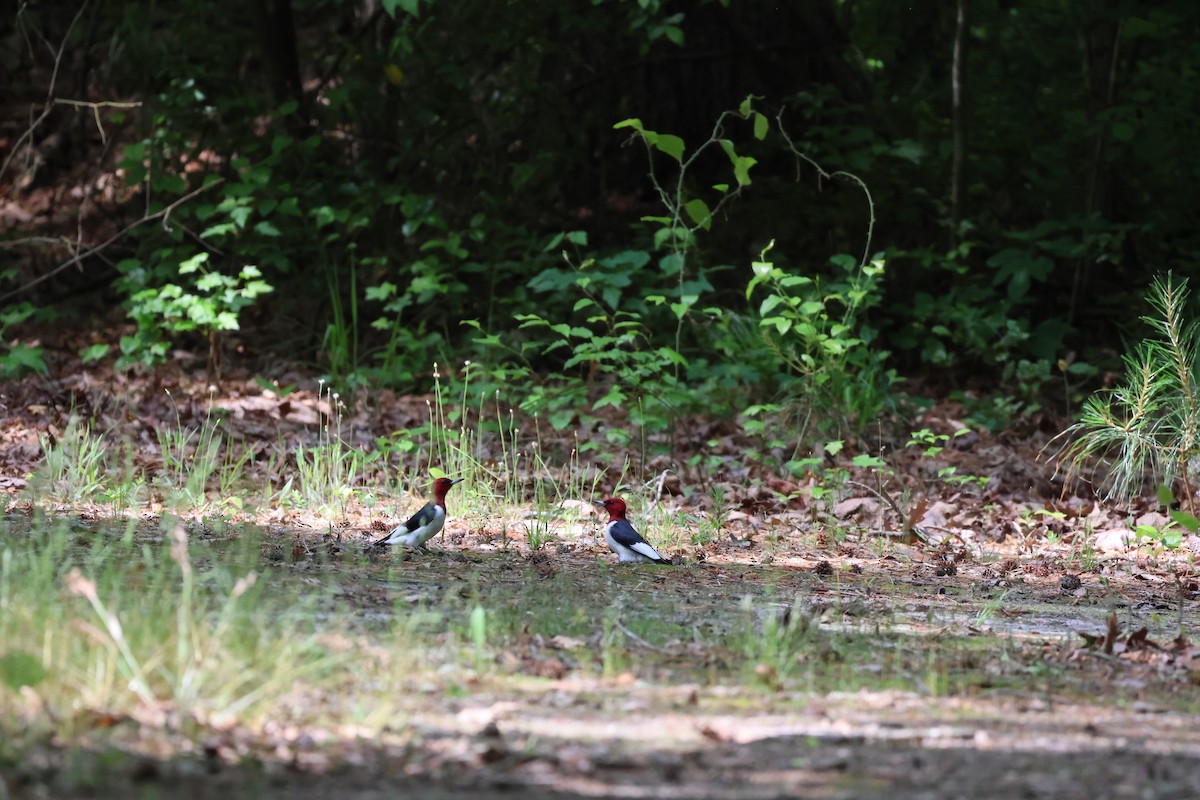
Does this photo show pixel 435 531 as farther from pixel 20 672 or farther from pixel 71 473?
pixel 20 672

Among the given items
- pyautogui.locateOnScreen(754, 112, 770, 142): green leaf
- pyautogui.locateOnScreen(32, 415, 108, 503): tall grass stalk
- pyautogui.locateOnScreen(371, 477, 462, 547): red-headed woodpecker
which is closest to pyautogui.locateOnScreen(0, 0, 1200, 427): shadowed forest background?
pyautogui.locateOnScreen(754, 112, 770, 142): green leaf

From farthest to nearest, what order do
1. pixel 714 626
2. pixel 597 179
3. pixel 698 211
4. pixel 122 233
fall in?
1. pixel 597 179
2. pixel 122 233
3. pixel 698 211
4. pixel 714 626

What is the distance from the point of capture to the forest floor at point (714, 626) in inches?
95.0

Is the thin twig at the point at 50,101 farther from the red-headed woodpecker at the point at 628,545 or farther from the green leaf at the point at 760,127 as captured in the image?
the red-headed woodpecker at the point at 628,545

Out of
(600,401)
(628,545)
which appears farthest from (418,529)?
(600,401)

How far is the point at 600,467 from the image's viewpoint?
7215mm

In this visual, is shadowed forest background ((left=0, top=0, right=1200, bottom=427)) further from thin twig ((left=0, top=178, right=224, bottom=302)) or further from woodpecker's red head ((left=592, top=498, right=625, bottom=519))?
woodpecker's red head ((left=592, top=498, right=625, bottom=519))

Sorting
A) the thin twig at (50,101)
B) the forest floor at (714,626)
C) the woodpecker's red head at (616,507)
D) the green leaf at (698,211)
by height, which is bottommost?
the forest floor at (714,626)

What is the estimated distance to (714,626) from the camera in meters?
3.97

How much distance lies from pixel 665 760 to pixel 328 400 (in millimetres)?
5947

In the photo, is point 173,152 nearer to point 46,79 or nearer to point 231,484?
point 46,79

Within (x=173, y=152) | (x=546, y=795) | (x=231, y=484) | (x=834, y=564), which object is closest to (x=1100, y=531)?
(x=834, y=564)

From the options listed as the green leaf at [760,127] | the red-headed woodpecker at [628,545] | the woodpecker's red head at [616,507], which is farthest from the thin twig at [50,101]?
the red-headed woodpecker at [628,545]

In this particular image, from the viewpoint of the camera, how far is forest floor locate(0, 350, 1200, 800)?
7.91 feet
